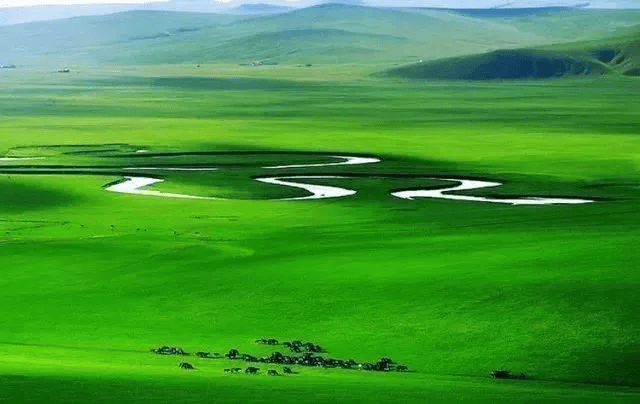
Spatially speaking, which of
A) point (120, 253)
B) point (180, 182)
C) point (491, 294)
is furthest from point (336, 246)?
point (180, 182)

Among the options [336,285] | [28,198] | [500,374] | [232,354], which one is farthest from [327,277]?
[28,198]

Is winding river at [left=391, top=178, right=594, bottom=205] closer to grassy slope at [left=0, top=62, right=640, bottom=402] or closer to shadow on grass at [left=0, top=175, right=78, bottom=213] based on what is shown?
grassy slope at [left=0, top=62, right=640, bottom=402]

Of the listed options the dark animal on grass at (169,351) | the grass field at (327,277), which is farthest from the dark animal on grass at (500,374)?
the dark animal on grass at (169,351)

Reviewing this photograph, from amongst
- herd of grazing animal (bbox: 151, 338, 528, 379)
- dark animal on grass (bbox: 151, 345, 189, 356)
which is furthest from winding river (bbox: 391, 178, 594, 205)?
dark animal on grass (bbox: 151, 345, 189, 356)

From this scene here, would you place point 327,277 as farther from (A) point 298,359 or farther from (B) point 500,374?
(B) point 500,374

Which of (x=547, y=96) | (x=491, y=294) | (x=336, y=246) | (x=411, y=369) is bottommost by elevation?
(x=411, y=369)

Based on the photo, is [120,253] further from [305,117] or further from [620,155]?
[305,117]
